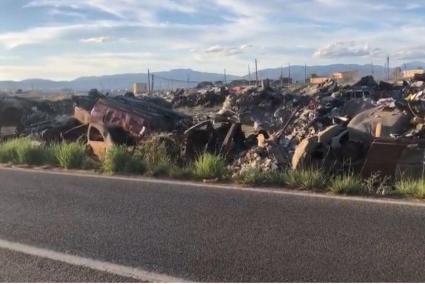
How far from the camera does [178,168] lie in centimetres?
1171

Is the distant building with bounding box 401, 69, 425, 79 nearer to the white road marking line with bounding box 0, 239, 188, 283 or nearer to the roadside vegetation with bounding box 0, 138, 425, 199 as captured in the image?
the roadside vegetation with bounding box 0, 138, 425, 199

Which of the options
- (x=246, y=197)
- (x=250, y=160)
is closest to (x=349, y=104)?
(x=250, y=160)

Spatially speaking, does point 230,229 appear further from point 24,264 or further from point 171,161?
point 171,161

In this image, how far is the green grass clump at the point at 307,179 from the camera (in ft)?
31.7

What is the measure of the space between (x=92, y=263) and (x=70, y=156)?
7.40 m

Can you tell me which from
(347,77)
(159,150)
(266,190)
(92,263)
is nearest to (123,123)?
(159,150)

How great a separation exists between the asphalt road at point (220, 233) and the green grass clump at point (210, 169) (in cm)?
119

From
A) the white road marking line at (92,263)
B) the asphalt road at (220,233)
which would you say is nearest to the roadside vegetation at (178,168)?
the asphalt road at (220,233)

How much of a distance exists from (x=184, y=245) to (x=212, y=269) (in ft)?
2.85

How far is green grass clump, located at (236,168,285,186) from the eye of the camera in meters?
10.3

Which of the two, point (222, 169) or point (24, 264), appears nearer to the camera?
point (24, 264)

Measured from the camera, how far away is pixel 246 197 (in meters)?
9.03

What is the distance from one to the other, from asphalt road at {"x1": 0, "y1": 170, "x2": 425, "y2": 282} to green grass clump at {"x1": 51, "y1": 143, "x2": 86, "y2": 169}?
A: 9.95 feet

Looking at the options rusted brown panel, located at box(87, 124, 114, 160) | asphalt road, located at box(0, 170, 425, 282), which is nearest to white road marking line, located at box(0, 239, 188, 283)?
→ asphalt road, located at box(0, 170, 425, 282)
